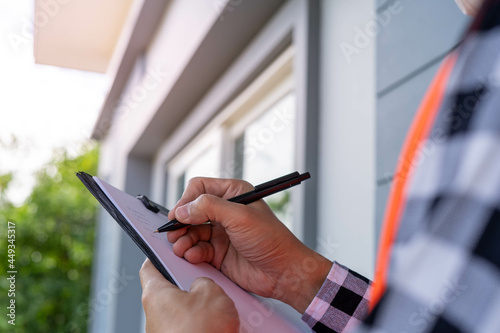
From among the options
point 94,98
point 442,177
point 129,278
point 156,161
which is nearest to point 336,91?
point 442,177

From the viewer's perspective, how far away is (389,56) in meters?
1.18

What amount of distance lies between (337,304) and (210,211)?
0.25 meters

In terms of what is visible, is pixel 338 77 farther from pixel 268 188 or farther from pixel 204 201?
pixel 204 201

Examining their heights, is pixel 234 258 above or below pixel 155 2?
below

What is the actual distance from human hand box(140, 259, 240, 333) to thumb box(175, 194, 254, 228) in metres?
0.17

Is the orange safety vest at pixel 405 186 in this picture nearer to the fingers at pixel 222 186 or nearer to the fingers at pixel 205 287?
the fingers at pixel 205 287

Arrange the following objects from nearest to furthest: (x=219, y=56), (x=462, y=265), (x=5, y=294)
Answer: (x=462, y=265) → (x=219, y=56) → (x=5, y=294)

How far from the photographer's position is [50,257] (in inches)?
300

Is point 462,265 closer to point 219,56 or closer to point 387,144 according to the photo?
point 387,144

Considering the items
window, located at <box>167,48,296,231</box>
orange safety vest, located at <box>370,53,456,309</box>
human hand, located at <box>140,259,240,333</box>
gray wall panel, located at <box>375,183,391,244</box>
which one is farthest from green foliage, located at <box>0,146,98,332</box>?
orange safety vest, located at <box>370,53,456,309</box>

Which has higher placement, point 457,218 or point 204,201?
point 457,218

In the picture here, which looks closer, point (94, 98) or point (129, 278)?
point (129, 278)

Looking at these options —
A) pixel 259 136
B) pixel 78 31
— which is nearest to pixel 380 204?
pixel 259 136

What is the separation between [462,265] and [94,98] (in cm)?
511
